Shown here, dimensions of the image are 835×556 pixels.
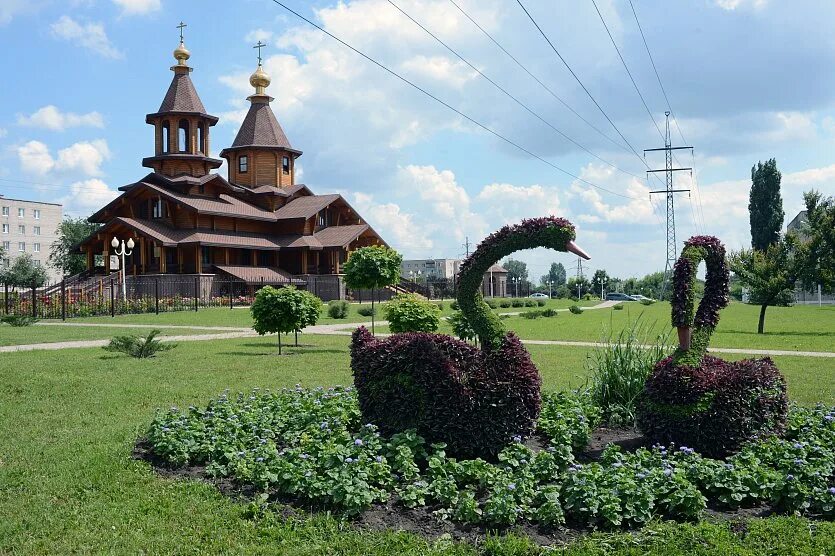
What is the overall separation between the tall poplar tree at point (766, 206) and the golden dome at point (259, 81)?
41692mm

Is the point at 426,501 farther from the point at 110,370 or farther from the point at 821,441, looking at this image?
the point at 110,370

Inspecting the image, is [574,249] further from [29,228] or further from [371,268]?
[29,228]

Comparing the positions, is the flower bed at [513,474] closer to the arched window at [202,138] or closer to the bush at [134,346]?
the bush at [134,346]

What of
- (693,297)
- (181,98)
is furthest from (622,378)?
(181,98)

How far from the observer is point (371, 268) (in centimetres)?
2066

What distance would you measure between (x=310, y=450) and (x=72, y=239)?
75.1m

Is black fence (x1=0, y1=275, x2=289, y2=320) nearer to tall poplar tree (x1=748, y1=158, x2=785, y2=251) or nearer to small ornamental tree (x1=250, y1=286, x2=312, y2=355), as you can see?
small ornamental tree (x1=250, y1=286, x2=312, y2=355)

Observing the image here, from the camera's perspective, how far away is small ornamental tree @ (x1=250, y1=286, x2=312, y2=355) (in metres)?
16.2

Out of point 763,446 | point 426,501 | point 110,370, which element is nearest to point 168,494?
point 426,501

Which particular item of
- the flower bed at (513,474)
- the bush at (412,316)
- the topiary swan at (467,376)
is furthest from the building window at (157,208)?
the topiary swan at (467,376)

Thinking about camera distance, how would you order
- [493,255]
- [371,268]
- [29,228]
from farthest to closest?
[29,228] → [371,268] → [493,255]

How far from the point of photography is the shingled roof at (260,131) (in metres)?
53.0

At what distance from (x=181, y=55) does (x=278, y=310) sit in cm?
3777

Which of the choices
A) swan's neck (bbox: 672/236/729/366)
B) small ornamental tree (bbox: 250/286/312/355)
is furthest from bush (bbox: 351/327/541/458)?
small ornamental tree (bbox: 250/286/312/355)
